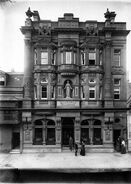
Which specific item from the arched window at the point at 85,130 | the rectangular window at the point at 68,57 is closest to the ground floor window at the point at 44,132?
the arched window at the point at 85,130

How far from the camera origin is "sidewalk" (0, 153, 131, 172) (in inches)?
469

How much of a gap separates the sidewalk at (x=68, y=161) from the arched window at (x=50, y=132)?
1.38 meters

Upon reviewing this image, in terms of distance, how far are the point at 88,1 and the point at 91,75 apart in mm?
7475

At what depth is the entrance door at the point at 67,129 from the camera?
1687cm

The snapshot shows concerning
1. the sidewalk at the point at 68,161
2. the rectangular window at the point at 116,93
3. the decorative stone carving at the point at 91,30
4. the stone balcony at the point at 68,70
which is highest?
the decorative stone carving at the point at 91,30

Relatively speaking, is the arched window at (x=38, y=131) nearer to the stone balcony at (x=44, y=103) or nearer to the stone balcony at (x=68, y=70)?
the stone balcony at (x=44, y=103)

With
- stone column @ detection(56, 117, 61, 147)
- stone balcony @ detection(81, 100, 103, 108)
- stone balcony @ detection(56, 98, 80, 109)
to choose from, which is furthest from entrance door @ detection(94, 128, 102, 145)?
stone column @ detection(56, 117, 61, 147)

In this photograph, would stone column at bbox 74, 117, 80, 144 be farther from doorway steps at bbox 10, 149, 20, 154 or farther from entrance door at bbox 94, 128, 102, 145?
doorway steps at bbox 10, 149, 20, 154

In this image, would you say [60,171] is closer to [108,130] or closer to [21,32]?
[108,130]

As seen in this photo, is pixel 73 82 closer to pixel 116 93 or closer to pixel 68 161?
pixel 116 93

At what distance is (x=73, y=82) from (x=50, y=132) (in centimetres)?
517

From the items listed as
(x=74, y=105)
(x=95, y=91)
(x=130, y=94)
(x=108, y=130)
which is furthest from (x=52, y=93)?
(x=130, y=94)

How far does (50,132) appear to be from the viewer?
663 inches

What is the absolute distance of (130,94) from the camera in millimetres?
17344
